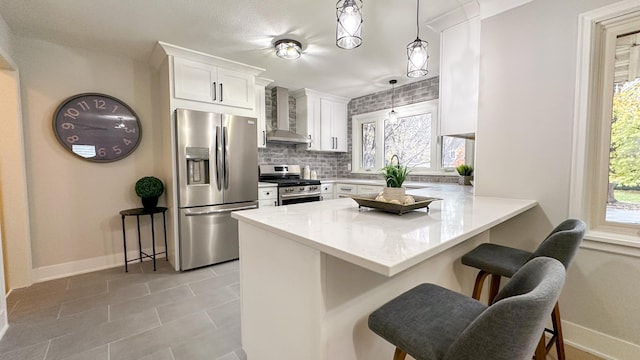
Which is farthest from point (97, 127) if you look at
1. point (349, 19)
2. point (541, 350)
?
point (541, 350)

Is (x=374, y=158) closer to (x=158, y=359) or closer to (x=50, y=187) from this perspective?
(x=158, y=359)

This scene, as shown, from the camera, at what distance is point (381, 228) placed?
3.53 feet

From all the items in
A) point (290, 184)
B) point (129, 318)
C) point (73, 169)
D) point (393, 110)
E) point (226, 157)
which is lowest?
point (129, 318)

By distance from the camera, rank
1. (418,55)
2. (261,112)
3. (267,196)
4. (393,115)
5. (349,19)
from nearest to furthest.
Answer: (349,19) → (418,55) → (267,196) → (261,112) → (393,115)

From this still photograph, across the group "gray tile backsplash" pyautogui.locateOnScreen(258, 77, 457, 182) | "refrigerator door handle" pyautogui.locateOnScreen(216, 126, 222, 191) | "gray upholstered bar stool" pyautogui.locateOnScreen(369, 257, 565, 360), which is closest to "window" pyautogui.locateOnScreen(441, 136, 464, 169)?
"gray tile backsplash" pyautogui.locateOnScreen(258, 77, 457, 182)

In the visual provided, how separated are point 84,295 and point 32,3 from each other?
8.14 ft

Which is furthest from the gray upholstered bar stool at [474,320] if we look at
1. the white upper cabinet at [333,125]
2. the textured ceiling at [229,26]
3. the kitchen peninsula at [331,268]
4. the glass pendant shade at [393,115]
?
the white upper cabinet at [333,125]

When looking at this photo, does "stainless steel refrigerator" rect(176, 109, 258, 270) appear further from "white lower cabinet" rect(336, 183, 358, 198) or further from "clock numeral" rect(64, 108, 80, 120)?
"white lower cabinet" rect(336, 183, 358, 198)

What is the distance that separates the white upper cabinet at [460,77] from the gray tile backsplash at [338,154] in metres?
1.61

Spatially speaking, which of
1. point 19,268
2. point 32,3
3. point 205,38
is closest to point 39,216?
point 19,268

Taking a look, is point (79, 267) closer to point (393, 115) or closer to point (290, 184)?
point (290, 184)

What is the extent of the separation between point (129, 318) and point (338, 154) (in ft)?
13.5

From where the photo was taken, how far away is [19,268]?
2461mm

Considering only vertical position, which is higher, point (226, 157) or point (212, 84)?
point (212, 84)
